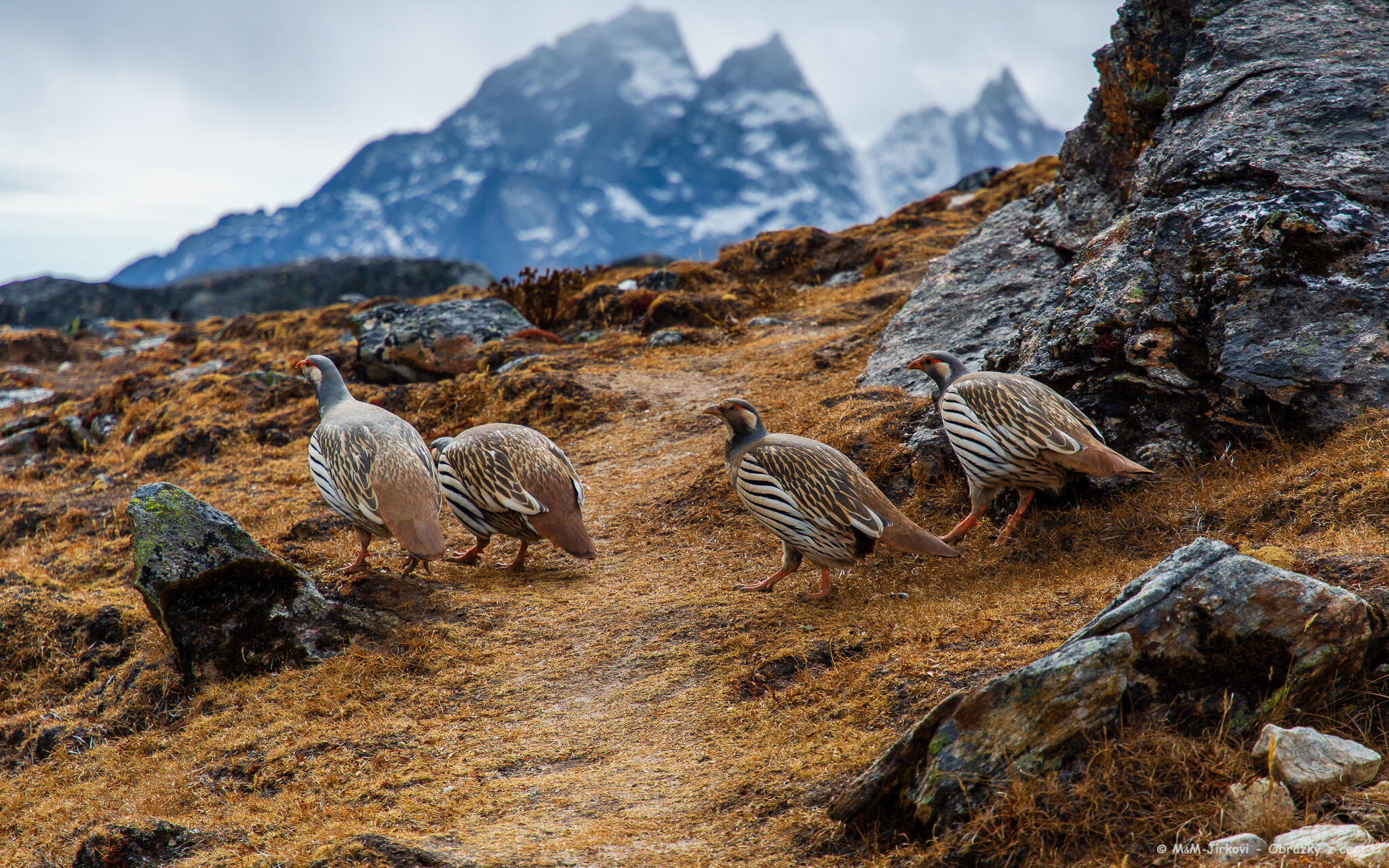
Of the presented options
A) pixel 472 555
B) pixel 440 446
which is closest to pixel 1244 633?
pixel 472 555

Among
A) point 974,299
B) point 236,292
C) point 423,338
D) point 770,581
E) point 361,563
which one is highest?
point 236,292

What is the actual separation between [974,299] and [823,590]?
5.65 metres

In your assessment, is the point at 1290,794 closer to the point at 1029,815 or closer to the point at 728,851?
the point at 1029,815

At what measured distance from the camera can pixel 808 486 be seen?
20.3 feet

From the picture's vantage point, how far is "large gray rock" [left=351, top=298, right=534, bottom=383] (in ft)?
47.2

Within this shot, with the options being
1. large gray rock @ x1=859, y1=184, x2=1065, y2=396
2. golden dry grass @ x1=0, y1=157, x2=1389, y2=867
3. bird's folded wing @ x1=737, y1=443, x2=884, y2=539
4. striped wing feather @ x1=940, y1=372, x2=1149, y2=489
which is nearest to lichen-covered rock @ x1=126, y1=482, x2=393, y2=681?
golden dry grass @ x1=0, y1=157, x2=1389, y2=867

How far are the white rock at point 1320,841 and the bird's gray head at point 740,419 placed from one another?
14.7 ft

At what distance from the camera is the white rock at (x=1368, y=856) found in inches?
103

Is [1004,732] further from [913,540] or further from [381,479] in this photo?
[381,479]

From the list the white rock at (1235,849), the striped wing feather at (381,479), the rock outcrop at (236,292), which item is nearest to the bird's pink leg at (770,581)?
the striped wing feather at (381,479)

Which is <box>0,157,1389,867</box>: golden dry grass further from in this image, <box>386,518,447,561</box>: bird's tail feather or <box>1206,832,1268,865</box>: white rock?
<box>386,518,447,561</box>: bird's tail feather

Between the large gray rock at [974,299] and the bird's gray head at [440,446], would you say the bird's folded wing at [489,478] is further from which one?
the large gray rock at [974,299]

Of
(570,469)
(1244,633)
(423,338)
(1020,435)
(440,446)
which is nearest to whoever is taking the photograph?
(1244,633)

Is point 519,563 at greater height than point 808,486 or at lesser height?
lesser
